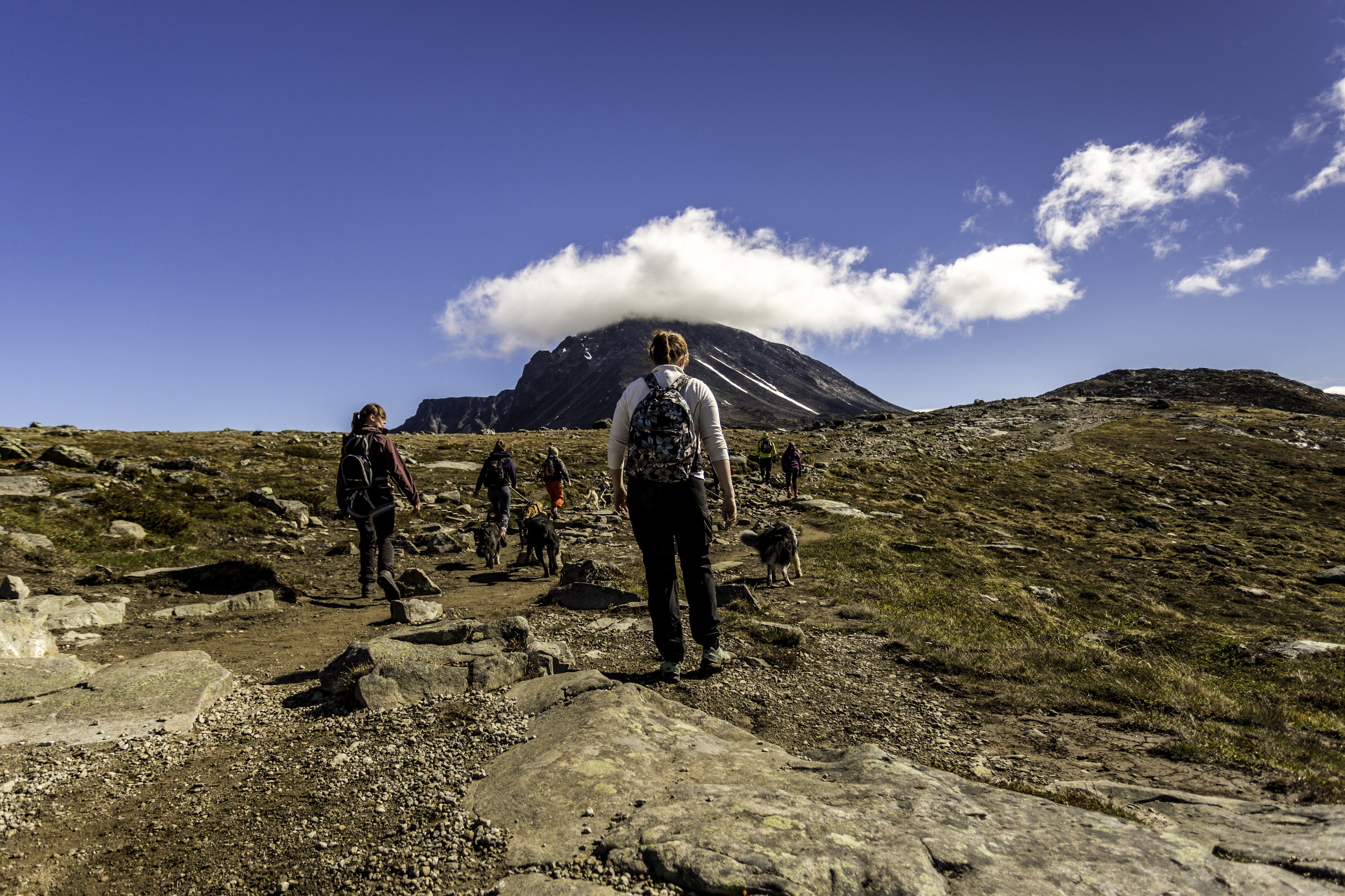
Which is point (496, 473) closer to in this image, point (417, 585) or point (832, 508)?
point (417, 585)

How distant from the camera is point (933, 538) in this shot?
1928cm

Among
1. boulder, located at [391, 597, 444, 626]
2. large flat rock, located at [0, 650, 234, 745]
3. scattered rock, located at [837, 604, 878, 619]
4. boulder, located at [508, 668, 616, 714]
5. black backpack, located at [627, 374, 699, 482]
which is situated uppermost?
black backpack, located at [627, 374, 699, 482]

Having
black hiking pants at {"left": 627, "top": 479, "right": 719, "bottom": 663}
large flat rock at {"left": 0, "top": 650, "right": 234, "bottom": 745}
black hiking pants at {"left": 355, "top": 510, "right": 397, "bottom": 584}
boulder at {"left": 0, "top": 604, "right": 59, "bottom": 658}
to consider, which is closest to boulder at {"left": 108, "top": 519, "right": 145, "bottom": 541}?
black hiking pants at {"left": 355, "top": 510, "right": 397, "bottom": 584}

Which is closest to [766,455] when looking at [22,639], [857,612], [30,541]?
[857,612]

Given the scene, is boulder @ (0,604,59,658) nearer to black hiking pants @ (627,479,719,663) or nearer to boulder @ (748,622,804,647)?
black hiking pants @ (627,479,719,663)

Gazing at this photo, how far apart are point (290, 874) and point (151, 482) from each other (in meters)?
17.3

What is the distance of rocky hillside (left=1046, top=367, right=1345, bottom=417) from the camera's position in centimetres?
8594

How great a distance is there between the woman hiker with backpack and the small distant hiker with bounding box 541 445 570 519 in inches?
408

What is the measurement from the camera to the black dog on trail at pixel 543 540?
12.8 meters

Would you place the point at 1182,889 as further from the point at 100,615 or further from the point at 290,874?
the point at 100,615

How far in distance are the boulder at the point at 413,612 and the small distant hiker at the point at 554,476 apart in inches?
286

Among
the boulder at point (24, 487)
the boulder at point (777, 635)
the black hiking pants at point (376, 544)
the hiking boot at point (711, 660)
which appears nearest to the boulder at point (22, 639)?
the black hiking pants at point (376, 544)

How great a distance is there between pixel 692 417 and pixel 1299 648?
10492mm

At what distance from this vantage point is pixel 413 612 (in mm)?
8359
